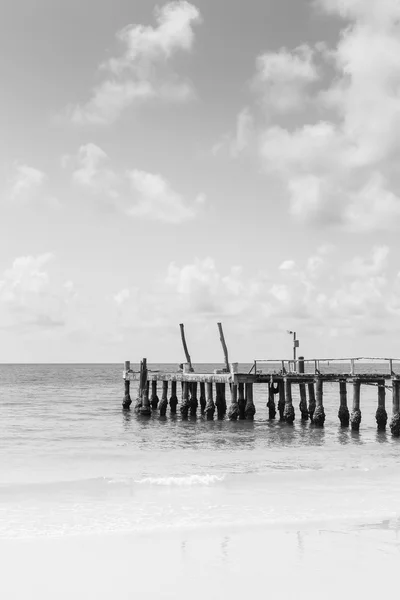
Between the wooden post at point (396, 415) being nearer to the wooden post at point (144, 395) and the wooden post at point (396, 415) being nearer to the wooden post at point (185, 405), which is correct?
the wooden post at point (185, 405)

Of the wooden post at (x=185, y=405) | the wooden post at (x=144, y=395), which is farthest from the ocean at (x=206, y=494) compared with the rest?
the wooden post at (x=144, y=395)

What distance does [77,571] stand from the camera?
34.1 ft

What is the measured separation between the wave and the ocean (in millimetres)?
35

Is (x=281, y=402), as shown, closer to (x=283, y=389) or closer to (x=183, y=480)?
(x=283, y=389)

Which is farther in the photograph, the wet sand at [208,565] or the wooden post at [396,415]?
the wooden post at [396,415]

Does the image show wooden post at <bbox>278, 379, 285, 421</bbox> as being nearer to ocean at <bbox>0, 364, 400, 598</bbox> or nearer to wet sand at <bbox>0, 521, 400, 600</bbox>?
ocean at <bbox>0, 364, 400, 598</bbox>

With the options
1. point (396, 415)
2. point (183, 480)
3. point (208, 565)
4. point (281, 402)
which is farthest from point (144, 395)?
point (208, 565)

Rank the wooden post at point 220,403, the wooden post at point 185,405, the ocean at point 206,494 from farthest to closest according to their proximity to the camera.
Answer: the wooden post at point 185,405
the wooden post at point 220,403
the ocean at point 206,494

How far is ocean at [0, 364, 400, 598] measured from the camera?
11.6m

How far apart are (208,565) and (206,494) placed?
6.68 metres

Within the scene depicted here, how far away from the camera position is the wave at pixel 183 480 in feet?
61.2

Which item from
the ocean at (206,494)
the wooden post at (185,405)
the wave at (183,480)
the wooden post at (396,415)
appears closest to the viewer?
the ocean at (206,494)

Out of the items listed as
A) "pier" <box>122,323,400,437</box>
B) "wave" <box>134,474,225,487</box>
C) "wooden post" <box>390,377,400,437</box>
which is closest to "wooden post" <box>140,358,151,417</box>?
"pier" <box>122,323,400,437</box>

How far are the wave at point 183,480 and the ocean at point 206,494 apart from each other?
0.11 feet
